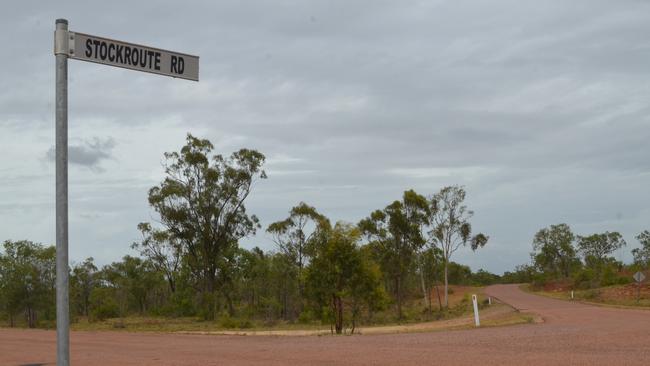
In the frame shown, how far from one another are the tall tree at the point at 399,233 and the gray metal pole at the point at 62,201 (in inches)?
2002

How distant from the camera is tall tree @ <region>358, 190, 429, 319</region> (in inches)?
2190

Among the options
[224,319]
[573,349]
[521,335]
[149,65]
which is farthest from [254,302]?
[149,65]

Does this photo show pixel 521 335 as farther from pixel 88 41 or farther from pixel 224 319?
pixel 224 319

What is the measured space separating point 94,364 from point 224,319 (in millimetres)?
33489

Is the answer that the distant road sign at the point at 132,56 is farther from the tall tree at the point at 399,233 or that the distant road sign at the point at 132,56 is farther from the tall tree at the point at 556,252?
the tall tree at the point at 556,252

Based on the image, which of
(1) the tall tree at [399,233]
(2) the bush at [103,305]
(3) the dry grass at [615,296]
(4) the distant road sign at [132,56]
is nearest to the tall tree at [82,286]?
(2) the bush at [103,305]

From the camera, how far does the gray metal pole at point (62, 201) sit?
486 cm

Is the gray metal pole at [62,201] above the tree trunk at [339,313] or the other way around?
above

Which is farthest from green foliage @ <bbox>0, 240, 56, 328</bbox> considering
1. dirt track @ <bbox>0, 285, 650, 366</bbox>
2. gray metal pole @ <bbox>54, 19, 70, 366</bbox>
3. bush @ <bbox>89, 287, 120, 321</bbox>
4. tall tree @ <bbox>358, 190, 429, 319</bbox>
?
gray metal pole @ <bbox>54, 19, 70, 366</bbox>

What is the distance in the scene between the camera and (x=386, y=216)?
56.5 metres

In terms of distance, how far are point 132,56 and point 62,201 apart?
127 cm

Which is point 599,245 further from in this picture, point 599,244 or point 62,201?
point 62,201

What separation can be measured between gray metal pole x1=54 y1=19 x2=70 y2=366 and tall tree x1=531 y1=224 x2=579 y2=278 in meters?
97.5

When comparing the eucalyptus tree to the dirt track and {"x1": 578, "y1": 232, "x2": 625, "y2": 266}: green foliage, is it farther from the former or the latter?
the dirt track
